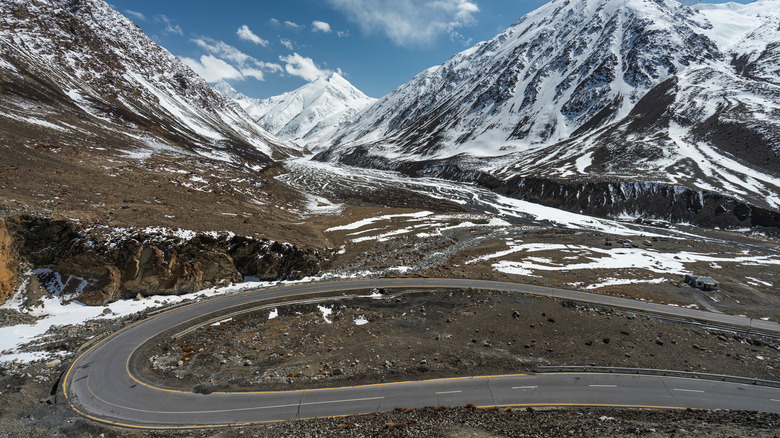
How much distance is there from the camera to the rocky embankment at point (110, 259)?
32.1 metres

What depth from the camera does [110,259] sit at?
3419 cm

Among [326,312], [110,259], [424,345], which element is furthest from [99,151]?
[424,345]

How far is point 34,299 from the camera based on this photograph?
1200 inches

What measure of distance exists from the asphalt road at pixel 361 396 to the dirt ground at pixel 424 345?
1.24 m

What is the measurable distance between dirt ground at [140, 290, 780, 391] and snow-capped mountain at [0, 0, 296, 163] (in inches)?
2934

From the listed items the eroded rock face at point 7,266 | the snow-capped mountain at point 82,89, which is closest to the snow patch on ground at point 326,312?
the eroded rock face at point 7,266

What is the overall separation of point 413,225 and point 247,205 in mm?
36504

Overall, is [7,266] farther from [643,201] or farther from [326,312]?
[643,201]

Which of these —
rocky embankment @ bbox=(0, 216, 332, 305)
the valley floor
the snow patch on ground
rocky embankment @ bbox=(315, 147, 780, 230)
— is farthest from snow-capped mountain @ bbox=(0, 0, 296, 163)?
rocky embankment @ bbox=(315, 147, 780, 230)

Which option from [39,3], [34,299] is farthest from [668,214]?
[39,3]

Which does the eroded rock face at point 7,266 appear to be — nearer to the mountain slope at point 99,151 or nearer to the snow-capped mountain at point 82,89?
the mountain slope at point 99,151

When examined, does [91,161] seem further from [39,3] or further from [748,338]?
[39,3]

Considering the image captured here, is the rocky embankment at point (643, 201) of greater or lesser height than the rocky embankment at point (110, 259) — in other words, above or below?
above

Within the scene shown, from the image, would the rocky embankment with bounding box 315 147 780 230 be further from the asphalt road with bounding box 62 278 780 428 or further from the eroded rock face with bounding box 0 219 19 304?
the eroded rock face with bounding box 0 219 19 304
